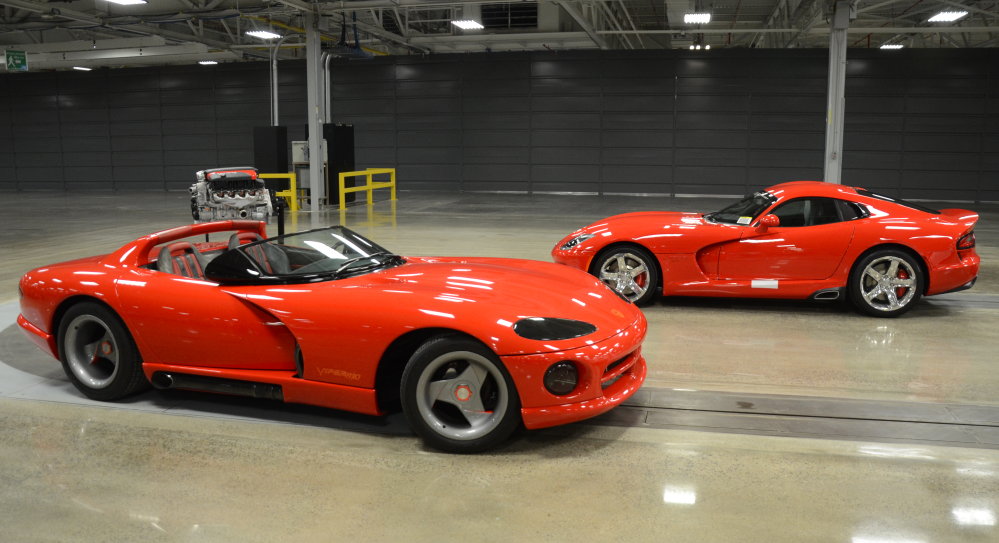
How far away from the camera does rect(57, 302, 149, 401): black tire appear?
4.43 metres

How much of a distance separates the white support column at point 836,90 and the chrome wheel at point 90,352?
12.6m

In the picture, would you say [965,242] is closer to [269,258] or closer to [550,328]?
[550,328]

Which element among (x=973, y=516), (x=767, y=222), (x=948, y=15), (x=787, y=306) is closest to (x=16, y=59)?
(x=767, y=222)

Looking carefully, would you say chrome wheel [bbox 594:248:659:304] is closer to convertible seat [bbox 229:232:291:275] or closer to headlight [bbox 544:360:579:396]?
convertible seat [bbox 229:232:291:275]

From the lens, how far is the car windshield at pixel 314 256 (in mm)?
4383

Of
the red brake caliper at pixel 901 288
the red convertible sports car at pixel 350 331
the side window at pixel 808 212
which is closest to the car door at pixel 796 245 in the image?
the side window at pixel 808 212

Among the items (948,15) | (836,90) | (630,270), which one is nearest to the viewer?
(630,270)

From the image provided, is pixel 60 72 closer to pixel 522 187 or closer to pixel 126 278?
pixel 522 187

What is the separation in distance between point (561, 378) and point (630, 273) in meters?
3.80

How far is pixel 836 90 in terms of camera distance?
45.5 feet

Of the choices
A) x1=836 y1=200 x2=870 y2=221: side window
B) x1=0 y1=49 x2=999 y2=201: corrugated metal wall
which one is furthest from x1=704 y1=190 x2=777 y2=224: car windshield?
x1=0 y1=49 x2=999 y2=201: corrugated metal wall

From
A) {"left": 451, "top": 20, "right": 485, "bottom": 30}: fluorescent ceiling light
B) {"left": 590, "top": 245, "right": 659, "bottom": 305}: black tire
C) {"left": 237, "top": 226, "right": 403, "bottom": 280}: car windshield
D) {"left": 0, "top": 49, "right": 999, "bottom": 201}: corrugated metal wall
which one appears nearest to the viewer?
{"left": 237, "top": 226, "right": 403, "bottom": 280}: car windshield

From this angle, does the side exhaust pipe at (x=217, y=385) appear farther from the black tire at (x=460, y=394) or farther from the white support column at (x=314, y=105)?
the white support column at (x=314, y=105)

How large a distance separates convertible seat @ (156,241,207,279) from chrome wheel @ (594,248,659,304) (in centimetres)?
364
